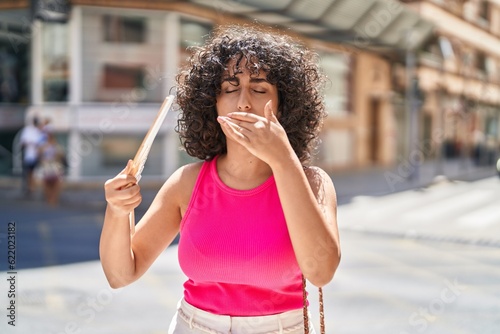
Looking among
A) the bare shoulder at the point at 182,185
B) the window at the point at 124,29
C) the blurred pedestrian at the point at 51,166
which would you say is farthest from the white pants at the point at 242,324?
the window at the point at 124,29

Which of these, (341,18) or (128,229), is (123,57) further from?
(128,229)

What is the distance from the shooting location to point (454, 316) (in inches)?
203

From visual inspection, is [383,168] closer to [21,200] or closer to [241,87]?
[21,200]

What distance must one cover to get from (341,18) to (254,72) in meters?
16.4

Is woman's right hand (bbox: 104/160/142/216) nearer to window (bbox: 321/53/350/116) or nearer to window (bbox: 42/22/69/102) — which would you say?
window (bbox: 42/22/69/102)

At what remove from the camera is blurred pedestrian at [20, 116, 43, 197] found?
1316 cm

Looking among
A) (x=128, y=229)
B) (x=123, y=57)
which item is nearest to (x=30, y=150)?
(x=123, y=57)

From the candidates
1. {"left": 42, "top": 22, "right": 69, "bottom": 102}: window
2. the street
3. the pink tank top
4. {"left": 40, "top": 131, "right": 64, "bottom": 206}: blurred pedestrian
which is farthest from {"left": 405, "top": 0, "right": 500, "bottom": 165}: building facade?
the pink tank top

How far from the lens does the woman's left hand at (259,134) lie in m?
1.43

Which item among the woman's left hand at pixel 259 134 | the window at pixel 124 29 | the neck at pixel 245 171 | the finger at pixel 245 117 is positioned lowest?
the neck at pixel 245 171

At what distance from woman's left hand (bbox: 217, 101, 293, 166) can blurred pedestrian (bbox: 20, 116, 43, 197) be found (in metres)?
12.1

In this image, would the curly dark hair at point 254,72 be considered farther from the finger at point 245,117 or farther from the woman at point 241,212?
the finger at point 245,117

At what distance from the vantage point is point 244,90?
1.63 meters

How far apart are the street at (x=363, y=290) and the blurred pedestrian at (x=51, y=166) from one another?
103 inches
